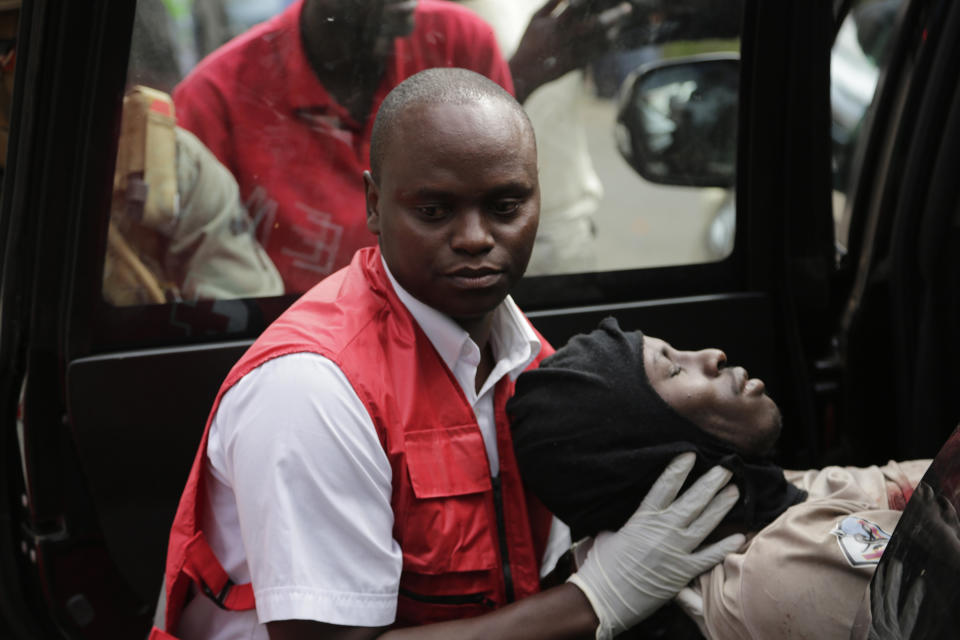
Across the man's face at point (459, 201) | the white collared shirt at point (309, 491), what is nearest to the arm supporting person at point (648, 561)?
the white collared shirt at point (309, 491)

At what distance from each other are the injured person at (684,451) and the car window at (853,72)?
1221 millimetres

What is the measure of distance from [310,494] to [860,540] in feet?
2.84

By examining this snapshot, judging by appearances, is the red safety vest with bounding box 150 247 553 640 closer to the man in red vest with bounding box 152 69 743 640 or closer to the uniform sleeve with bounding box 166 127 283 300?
the man in red vest with bounding box 152 69 743 640

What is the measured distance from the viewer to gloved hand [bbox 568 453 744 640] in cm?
178

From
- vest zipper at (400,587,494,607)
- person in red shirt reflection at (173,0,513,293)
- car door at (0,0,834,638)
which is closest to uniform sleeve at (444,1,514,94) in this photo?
person in red shirt reflection at (173,0,513,293)

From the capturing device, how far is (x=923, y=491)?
4.20ft

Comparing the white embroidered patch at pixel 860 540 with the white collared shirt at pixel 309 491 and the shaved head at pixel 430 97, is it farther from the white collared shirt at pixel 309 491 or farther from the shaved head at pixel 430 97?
the shaved head at pixel 430 97

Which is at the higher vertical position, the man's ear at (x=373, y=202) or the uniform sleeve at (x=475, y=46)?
the uniform sleeve at (x=475, y=46)

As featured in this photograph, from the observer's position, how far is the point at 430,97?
1.67m

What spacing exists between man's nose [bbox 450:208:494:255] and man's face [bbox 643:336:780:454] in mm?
422

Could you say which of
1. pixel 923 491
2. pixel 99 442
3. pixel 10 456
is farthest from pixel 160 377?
pixel 923 491

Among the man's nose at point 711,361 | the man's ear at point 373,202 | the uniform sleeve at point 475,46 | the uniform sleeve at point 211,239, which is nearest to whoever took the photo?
the man's ear at point 373,202

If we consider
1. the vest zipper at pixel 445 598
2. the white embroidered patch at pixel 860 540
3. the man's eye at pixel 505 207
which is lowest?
the vest zipper at pixel 445 598

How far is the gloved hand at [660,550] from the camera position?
1.78 metres
